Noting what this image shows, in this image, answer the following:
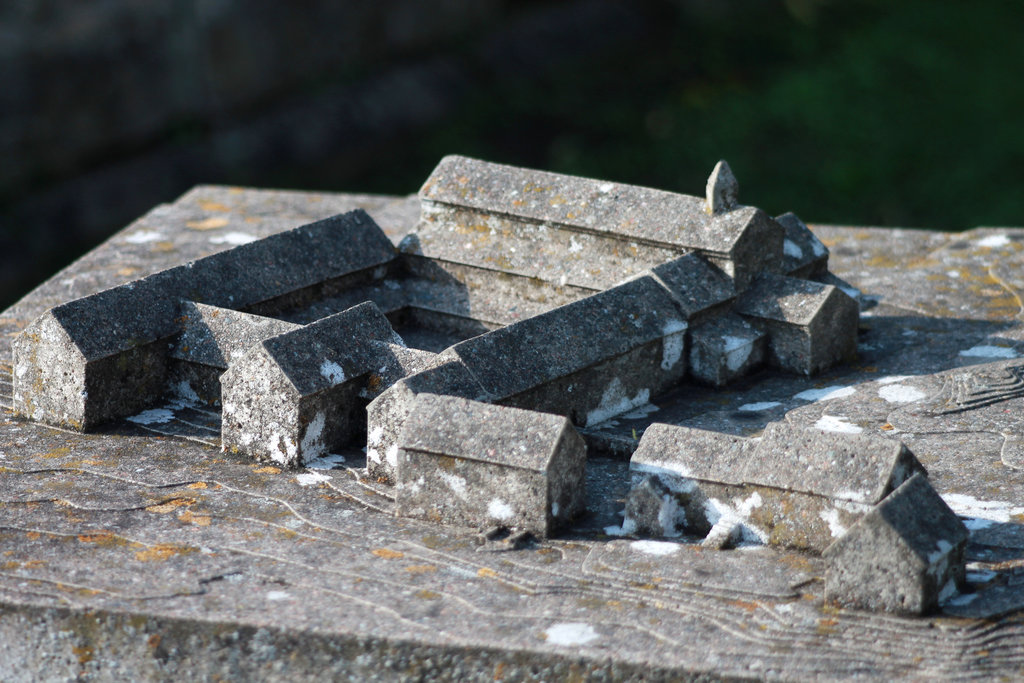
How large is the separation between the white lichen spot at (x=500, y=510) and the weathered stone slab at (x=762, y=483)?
0.49m

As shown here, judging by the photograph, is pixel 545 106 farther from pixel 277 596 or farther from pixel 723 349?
pixel 277 596

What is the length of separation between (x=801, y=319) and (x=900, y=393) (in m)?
0.65

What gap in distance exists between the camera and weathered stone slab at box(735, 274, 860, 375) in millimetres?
7508

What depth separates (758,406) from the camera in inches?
282

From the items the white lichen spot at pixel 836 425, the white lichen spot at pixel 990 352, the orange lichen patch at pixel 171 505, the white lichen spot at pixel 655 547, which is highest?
the white lichen spot at pixel 990 352

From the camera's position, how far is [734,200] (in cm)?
767

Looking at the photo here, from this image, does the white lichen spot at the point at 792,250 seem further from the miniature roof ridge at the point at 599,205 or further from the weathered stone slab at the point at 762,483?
the weathered stone slab at the point at 762,483

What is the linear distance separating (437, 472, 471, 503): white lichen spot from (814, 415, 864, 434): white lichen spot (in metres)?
1.99

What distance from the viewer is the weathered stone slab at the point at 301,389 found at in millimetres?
6301

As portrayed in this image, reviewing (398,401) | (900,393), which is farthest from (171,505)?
(900,393)

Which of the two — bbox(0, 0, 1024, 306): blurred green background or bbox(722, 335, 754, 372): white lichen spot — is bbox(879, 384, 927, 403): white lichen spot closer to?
bbox(722, 335, 754, 372): white lichen spot

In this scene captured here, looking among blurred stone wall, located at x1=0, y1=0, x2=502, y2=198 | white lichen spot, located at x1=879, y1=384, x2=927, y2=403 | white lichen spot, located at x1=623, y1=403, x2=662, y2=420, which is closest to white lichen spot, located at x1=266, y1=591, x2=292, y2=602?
white lichen spot, located at x1=623, y1=403, x2=662, y2=420

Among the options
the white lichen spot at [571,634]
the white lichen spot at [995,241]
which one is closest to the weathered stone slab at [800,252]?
the white lichen spot at [995,241]

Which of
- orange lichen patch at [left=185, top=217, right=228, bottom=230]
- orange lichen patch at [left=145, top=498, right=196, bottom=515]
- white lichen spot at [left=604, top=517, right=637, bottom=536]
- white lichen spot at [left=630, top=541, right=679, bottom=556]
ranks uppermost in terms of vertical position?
orange lichen patch at [left=185, top=217, right=228, bottom=230]
